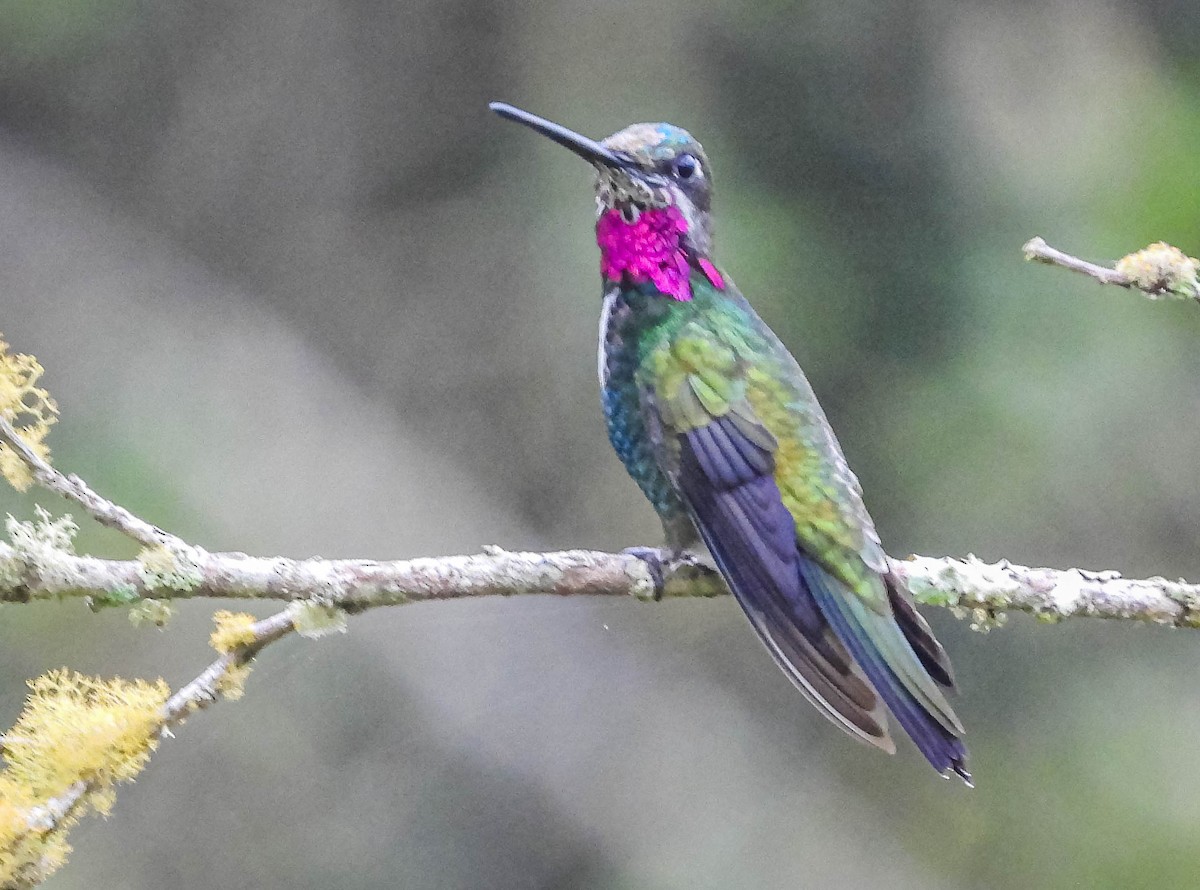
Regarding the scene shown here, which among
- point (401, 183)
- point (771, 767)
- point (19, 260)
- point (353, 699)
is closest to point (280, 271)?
point (401, 183)

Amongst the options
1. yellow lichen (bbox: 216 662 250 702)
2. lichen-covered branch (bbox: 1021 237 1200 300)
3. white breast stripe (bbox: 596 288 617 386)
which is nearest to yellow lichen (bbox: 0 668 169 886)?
yellow lichen (bbox: 216 662 250 702)

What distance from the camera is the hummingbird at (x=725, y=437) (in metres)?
1.89

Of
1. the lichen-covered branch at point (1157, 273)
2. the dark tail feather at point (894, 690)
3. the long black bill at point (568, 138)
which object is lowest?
the dark tail feather at point (894, 690)

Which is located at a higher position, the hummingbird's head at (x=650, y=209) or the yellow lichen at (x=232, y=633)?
the hummingbird's head at (x=650, y=209)

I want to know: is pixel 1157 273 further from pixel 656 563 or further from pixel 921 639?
pixel 656 563

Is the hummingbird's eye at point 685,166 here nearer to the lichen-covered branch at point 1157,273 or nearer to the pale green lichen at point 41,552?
the lichen-covered branch at point 1157,273

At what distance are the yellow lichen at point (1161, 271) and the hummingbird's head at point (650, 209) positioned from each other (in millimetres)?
686

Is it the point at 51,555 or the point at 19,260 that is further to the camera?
the point at 19,260

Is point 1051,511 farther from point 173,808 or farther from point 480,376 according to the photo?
point 173,808

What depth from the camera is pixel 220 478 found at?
3.97m

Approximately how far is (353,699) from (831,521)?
89.8 inches

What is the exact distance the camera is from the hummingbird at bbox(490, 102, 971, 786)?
189cm

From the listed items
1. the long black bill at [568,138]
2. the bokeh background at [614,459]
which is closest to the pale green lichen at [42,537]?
the long black bill at [568,138]

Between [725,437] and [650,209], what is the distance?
37 cm
